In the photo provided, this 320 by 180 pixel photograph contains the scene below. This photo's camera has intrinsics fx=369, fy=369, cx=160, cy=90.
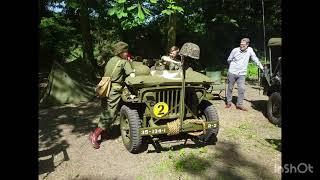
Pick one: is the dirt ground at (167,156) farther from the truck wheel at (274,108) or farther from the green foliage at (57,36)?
the green foliage at (57,36)

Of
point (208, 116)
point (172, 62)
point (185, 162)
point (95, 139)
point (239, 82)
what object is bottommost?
point (185, 162)

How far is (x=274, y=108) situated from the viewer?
28.9 ft

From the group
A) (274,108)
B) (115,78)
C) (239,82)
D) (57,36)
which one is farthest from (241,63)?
(57,36)

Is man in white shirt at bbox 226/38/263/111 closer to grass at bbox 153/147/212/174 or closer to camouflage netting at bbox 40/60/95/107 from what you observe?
grass at bbox 153/147/212/174

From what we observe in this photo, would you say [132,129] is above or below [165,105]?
below

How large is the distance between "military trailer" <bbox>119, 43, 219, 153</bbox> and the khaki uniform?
15 centimetres

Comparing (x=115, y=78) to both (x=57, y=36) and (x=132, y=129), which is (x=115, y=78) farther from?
(x=57, y=36)

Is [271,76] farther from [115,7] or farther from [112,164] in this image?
[112,164]

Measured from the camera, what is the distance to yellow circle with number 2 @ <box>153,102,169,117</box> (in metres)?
6.50

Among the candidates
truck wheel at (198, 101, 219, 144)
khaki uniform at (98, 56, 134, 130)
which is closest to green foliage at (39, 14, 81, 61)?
khaki uniform at (98, 56, 134, 130)

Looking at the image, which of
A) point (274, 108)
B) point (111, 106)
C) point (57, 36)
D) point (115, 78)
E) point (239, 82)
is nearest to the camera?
point (115, 78)

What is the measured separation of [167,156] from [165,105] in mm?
901
